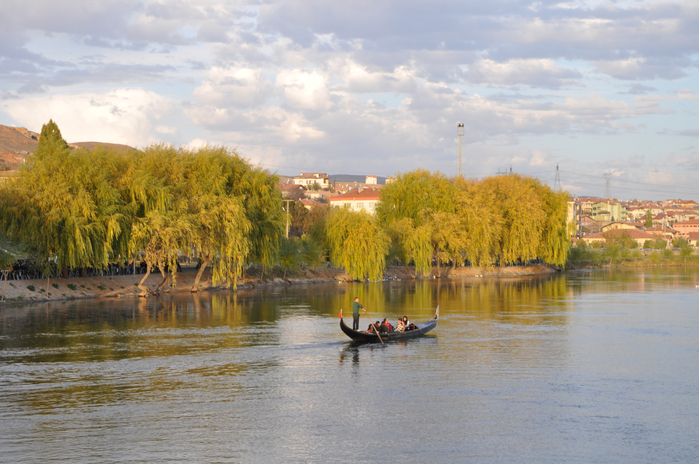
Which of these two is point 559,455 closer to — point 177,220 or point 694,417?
point 694,417

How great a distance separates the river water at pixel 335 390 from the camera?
53.1ft

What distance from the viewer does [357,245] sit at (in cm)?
7475

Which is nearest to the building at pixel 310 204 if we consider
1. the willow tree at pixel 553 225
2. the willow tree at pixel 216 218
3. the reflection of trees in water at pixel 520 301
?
the willow tree at pixel 553 225

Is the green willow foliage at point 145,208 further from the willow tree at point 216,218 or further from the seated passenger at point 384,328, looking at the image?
the seated passenger at point 384,328

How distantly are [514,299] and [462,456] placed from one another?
4314 centimetres

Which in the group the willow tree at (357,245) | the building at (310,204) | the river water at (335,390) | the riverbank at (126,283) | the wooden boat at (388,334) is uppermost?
the building at (310,204)

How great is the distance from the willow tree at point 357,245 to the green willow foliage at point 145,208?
14.1 meters

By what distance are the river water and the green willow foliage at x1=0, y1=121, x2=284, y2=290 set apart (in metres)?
8.09

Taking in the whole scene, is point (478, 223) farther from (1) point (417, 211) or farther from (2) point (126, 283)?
(2) point (126, 283)

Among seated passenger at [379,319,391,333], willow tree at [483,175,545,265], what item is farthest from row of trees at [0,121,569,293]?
seated passenger at [379,319,391,333]

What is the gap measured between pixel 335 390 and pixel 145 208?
3511cm

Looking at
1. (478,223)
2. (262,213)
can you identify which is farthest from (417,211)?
(262,213)

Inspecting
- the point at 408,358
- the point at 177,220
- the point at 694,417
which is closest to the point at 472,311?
the point at 408,358

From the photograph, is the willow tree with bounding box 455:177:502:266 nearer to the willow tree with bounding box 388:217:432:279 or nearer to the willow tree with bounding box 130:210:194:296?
the willow tree with bounding box 388:217:432:279
